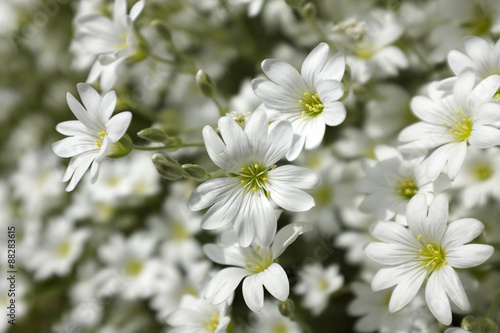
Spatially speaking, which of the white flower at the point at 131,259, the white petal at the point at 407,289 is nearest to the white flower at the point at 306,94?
the white petal at the point at 407,289

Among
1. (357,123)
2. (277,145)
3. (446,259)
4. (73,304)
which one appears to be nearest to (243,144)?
(277,145)

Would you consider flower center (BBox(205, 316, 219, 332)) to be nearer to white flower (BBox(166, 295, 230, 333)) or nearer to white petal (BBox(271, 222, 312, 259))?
white flower (BBox(166, 295, 230, 333))

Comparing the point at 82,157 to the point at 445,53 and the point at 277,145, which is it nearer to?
the point at 277,145

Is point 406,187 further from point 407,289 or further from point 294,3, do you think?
point 294,3

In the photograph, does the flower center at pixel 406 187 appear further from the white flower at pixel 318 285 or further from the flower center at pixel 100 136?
the flower center at pixel 100 136

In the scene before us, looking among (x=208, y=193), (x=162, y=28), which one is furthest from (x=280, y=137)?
(x=162, y=28)
